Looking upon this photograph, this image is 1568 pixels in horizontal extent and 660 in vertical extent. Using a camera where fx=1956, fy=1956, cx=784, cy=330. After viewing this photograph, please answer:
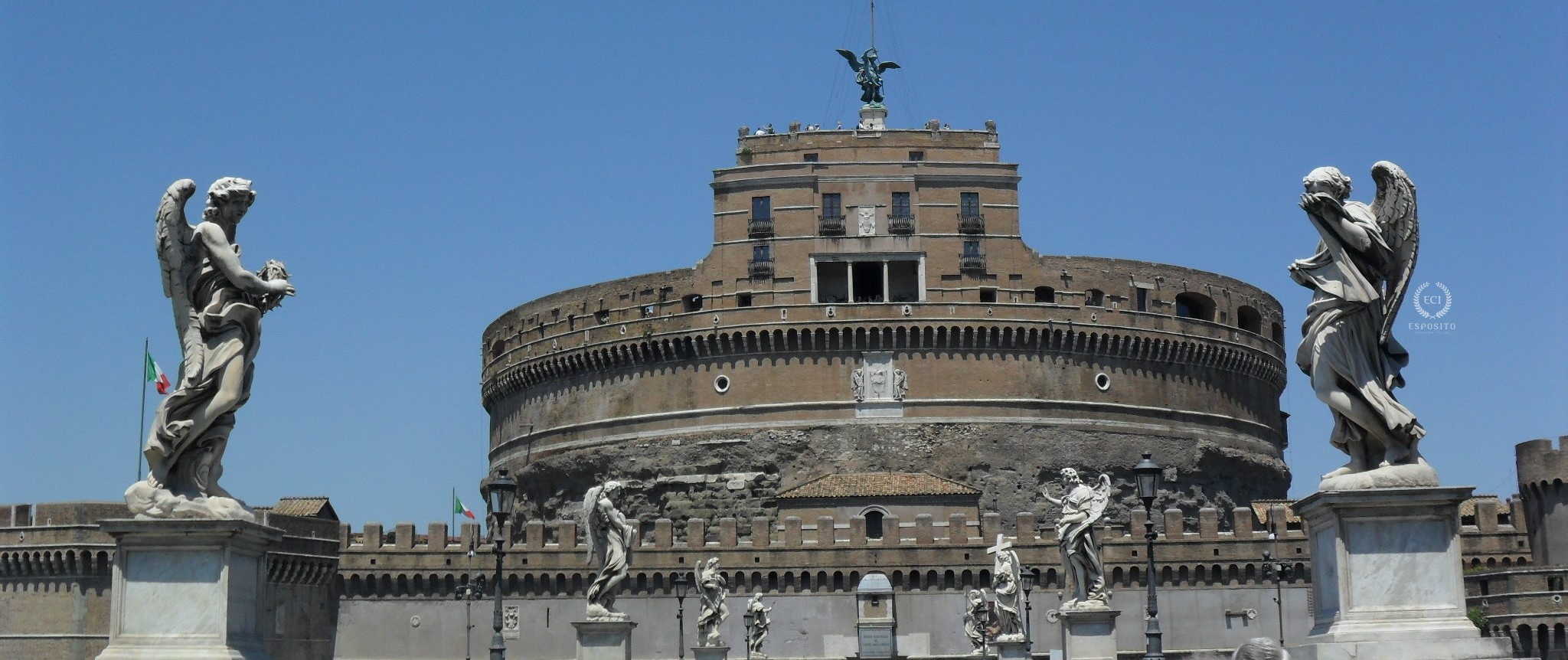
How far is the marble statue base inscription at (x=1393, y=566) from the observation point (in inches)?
404

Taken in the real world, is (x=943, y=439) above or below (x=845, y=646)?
above

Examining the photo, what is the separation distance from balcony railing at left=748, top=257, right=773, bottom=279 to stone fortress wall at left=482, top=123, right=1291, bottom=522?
0.06m

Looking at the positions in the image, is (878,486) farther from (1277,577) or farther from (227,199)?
(227,199)

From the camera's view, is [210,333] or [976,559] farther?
[976,559]

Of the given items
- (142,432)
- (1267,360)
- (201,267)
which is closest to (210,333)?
(201,267)

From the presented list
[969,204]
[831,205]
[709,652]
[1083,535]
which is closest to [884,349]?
[831,205]

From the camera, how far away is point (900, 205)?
6888 centimetres

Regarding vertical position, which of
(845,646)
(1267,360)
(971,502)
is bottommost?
(845,646)

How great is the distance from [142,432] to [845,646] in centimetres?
2161

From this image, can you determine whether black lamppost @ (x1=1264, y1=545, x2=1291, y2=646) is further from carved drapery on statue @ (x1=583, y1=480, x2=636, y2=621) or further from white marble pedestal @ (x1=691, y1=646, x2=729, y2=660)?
carved drapery on statue @ (x1=583, y1=480, x2=636, y2=621)

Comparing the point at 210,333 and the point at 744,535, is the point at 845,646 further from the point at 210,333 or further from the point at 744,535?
the point at 210,333

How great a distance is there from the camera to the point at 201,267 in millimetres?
10938

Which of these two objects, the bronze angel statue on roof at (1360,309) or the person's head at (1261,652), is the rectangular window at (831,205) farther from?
the person's head at (1261,652)

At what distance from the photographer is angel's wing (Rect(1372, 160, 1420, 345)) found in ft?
35.5
